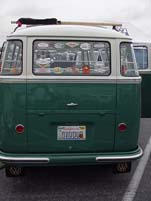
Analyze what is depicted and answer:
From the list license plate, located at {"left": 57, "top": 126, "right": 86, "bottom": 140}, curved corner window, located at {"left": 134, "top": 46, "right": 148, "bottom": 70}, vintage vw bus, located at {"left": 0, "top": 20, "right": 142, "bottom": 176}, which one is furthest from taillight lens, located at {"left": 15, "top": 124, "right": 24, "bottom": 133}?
curved corner window, located at {"left": 134, "top": 46, "right": 148, "bottom": 70}

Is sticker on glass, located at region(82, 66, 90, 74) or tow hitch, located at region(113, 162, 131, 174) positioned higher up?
sticker on glass, located at region(82, 66, 90, 74)

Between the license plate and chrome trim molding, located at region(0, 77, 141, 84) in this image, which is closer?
chrome trim molding, located at region(0, 77, 141, 84)

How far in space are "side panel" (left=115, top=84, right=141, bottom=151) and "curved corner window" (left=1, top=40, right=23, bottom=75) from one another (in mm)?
1328

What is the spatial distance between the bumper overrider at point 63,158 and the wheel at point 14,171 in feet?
1.36

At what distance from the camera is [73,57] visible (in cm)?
580

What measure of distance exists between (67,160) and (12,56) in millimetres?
1538

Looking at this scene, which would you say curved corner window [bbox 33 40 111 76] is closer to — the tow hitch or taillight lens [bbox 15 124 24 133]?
taillight lens [bbox 15 124 24 133]

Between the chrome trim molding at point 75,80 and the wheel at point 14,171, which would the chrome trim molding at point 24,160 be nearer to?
the wheel at point 14,171

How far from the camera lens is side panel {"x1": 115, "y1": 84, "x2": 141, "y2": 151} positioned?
5656 mm

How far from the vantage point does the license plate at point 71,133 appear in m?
5.64

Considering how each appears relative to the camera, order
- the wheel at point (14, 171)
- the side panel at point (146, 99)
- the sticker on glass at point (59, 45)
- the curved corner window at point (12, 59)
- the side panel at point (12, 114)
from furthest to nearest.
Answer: the side panel at point (146, 99), the wheel at point (14, 171), the sticker on glass at point (59, 45), the curved corner window at point (12, 59), the side panel at point (12, 114)

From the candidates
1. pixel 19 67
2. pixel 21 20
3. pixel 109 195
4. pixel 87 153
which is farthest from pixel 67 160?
pixel 21 20

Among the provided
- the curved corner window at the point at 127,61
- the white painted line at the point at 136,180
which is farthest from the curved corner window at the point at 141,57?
the curved corner window at the point at 127,61

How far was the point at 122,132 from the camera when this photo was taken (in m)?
5.74
